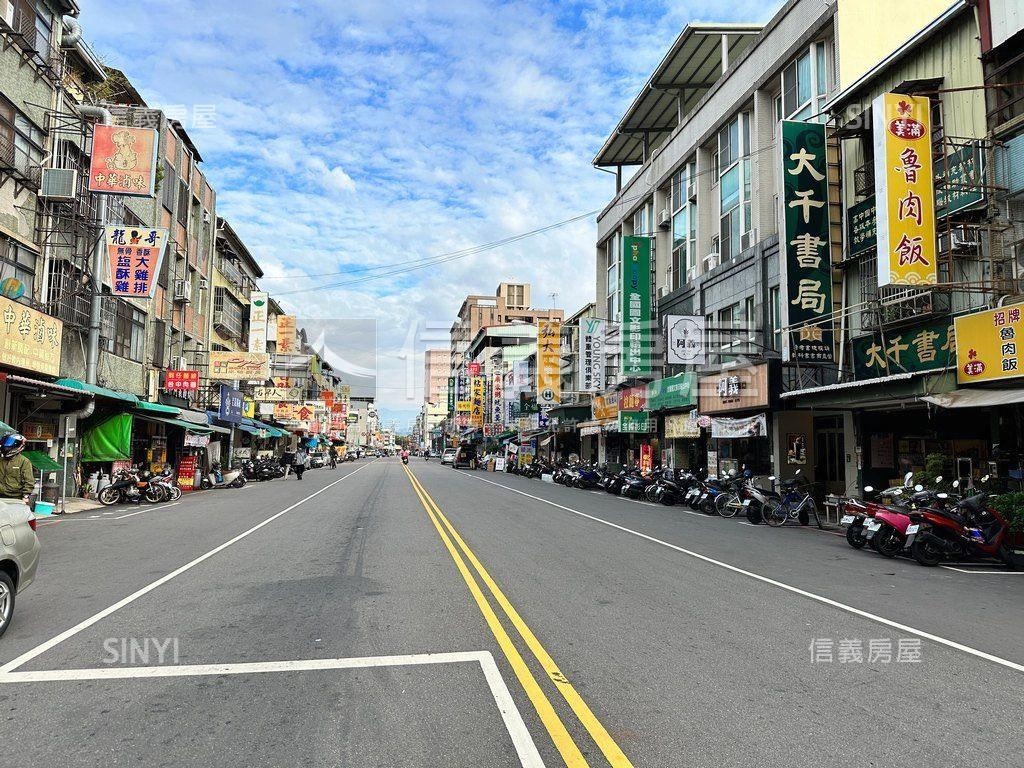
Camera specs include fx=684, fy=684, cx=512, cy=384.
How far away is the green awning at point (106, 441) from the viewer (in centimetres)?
2117

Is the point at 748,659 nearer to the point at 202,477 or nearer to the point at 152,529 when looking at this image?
the point at 152,529

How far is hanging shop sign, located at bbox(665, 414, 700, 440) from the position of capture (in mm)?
26408

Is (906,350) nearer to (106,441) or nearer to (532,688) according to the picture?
(532,688)

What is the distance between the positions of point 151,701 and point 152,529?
11400mm

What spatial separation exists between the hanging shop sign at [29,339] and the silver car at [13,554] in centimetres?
1136

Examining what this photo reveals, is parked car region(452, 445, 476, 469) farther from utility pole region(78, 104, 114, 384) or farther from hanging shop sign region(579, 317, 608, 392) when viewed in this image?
utility pole region(78, 104, 114, 384)

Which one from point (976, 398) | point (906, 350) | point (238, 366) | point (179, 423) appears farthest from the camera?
point (238, 366)

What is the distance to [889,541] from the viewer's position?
11492 millimetres

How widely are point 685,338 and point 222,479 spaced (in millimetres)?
20939

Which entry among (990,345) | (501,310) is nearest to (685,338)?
(990,345)

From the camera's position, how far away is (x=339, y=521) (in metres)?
15.9

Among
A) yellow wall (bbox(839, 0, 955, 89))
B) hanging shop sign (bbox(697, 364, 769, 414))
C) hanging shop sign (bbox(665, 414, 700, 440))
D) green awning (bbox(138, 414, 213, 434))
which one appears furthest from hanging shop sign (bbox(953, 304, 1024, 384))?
green awning (bbox(138, 414, 213, 434))

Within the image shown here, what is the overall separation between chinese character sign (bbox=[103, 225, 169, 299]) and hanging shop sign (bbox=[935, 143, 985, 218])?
2082 cm

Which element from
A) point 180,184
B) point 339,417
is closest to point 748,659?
point 180,184
